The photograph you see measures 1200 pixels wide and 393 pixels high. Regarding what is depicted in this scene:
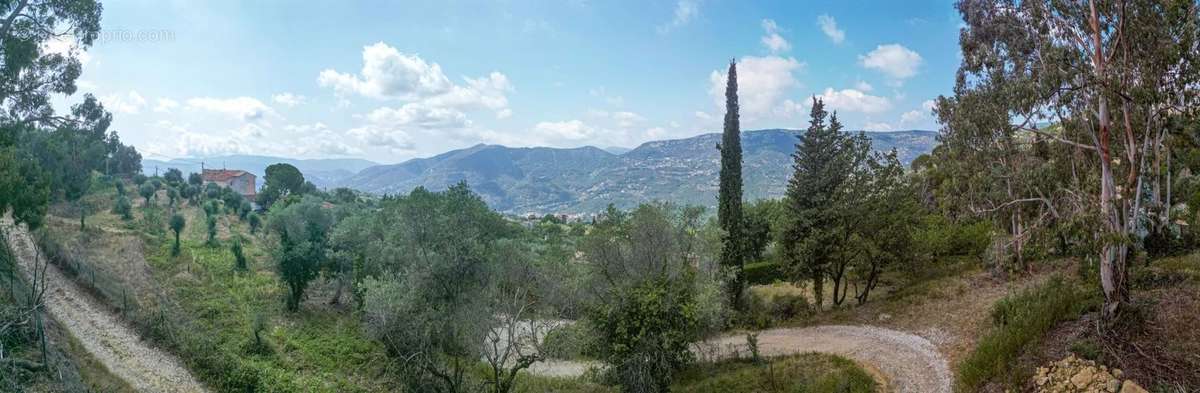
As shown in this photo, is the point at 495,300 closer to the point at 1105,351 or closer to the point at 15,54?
the point at 1105,351

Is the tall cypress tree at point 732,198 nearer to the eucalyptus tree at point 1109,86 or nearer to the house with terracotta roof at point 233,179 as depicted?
the eucalyptus tree at point 1109,86

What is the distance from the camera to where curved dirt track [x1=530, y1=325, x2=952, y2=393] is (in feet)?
44.7

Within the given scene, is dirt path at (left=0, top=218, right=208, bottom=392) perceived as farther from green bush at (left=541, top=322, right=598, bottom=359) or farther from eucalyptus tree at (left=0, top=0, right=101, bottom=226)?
green bush at (left=541, top=322, right=598, bottom=359)

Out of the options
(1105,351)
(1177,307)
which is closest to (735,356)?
(1105,351)

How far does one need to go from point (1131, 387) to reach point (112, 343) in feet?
89.8

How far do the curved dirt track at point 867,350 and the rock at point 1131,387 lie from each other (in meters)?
3.40

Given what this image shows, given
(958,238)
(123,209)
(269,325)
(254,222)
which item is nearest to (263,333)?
(269,325)

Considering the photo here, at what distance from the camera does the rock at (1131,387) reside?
31.3 feet

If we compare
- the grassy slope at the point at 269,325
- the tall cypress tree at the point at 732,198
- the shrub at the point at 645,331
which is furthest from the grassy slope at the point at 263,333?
the tall cypress tree at the point at 732,198

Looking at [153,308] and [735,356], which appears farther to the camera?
[153,308]

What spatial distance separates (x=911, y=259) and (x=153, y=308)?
29510 mm

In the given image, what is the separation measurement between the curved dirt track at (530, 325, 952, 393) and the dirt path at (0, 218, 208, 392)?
11.7 meters

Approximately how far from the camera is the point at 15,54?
15.4m

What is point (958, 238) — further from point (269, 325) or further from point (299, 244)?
point (299, 244)
